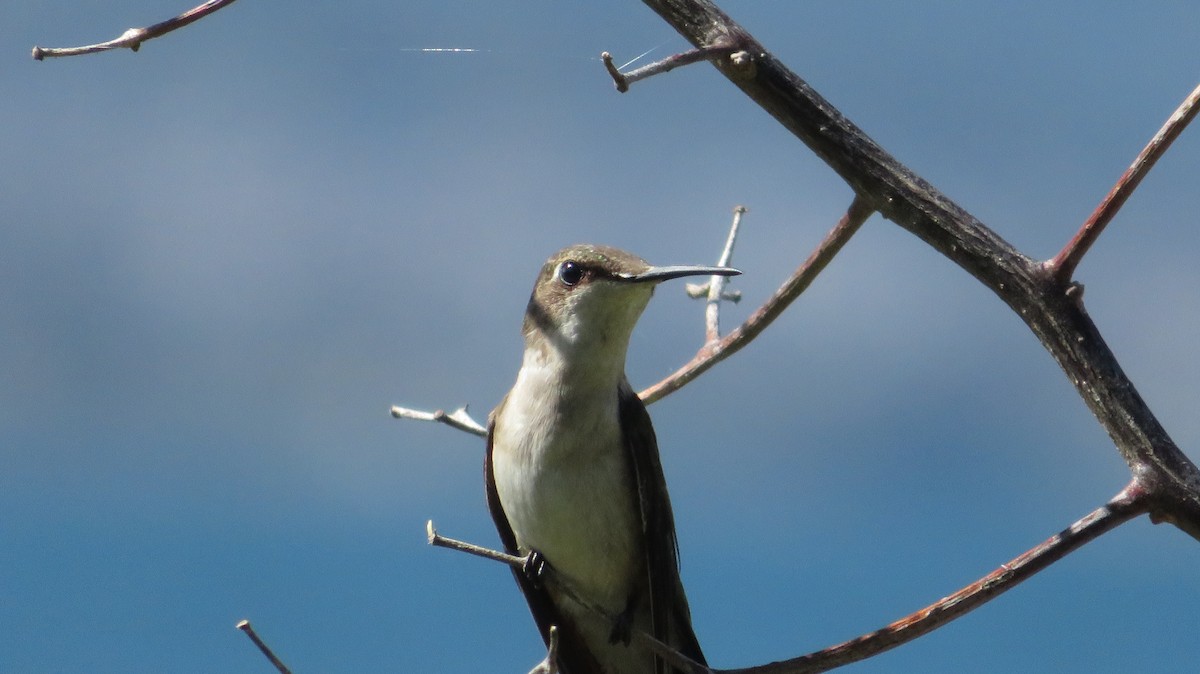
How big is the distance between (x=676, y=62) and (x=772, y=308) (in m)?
0.87

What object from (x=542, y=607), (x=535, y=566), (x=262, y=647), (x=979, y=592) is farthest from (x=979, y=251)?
(x=542, y=607)

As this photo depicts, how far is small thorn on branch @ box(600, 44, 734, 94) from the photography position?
205 cm

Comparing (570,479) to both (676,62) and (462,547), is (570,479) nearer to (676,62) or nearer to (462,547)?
(462,547)

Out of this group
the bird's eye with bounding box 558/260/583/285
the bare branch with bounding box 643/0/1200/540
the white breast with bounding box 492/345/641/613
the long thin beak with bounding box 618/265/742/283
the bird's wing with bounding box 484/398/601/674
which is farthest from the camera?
the bird's wing with bounding box 484/398/601/674

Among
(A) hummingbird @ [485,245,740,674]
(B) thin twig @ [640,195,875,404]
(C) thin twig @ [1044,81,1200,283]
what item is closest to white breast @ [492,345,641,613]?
(A) hummingbird @ [485,245,740,674]

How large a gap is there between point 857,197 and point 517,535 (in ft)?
9.60

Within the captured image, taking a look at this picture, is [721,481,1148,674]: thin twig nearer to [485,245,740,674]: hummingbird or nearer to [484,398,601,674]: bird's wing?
[485,245,740,674]: hummingbird

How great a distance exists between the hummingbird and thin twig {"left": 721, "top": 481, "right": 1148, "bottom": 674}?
2.12m

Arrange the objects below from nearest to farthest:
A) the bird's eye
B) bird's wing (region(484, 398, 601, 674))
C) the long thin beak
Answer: the long thin beak, the bird's eye, bird's wing (region(484, 398, 601, 674))

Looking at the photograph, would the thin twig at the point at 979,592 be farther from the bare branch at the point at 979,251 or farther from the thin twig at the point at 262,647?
the thin twig at the point at 262,647

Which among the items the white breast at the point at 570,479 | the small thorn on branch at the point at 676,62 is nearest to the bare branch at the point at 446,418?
the white breast at the point at 570,479

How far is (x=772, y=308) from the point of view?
2773 millimetres

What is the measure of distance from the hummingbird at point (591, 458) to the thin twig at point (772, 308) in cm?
89

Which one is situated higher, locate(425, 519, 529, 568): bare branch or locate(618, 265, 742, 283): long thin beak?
locate(618, 265, 742, 283): long thin beak
